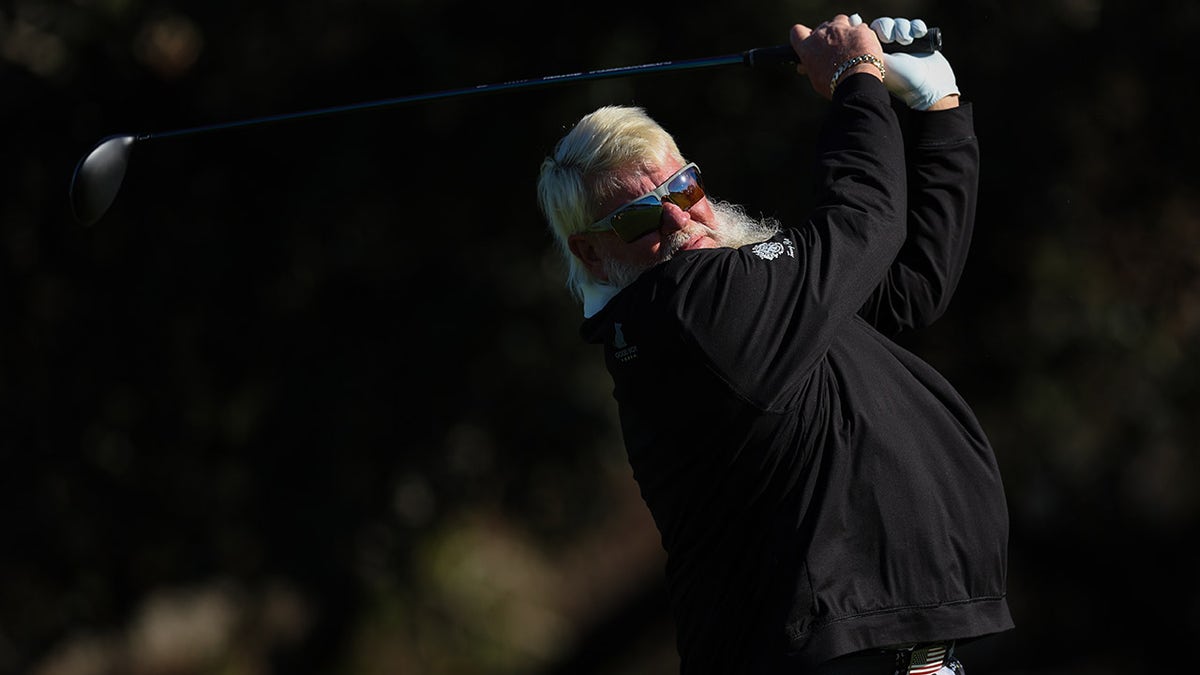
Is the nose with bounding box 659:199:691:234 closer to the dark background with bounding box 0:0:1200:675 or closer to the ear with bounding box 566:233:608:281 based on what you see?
the ear with bounding box 566:233:608:281

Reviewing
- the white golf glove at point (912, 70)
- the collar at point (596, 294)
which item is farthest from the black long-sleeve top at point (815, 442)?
the white golf glove at point (912, 70)

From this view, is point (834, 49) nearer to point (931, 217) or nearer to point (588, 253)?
point (931, 217)

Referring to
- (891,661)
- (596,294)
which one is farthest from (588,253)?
(891,661)

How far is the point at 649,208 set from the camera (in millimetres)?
2680

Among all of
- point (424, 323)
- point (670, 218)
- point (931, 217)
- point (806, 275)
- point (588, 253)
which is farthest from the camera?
point (424, 323)

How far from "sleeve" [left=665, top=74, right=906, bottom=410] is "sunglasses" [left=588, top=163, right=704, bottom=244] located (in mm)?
178

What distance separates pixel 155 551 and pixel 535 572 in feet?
6.50

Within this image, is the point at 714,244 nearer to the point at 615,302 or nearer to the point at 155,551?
the point at 615,302

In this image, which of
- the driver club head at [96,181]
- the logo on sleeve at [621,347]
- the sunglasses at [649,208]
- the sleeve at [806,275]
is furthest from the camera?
the driver club head at [96,181]

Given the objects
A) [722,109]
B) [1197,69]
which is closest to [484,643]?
[722,109]

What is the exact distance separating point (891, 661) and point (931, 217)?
34.7 inches

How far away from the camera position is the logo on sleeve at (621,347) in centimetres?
256

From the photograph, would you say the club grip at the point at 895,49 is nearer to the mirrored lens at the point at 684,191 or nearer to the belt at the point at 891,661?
the mirrored lens at the point at 684,191

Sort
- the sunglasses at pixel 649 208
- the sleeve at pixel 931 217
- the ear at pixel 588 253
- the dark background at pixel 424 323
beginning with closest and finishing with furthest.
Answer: the sunglasses at pixel 649 208, the ear at pixel 588 253, the sleeve at pixel 931 217, the dark background at pixel 424 323
